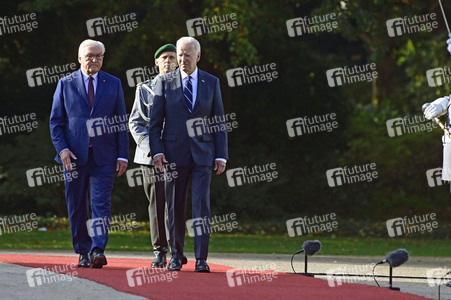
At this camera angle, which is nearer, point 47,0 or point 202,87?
point 202,87

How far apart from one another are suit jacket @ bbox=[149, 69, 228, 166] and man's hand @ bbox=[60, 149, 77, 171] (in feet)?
2.81

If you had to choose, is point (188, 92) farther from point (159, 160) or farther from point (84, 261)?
point (84, 261)

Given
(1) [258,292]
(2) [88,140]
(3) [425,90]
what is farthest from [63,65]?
(1) [258,292]

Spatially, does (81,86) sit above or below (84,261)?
above

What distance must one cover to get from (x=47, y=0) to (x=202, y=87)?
1424 centimetres

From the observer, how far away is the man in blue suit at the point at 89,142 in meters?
10.5

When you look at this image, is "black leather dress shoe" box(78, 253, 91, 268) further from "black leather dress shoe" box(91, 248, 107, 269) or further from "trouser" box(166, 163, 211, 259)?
"trouser" box(166, 163, 211, 259)

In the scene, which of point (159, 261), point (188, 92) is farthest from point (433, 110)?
point (159, 261)

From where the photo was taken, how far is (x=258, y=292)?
29.2 feet

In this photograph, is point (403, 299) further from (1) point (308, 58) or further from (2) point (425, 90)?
(2) point (425, 90)

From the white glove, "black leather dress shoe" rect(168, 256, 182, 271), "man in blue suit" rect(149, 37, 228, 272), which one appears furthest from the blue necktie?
the white glove

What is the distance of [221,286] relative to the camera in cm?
916

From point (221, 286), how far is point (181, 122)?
1.96 m

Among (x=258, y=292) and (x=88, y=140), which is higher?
(x=88, y=140)
